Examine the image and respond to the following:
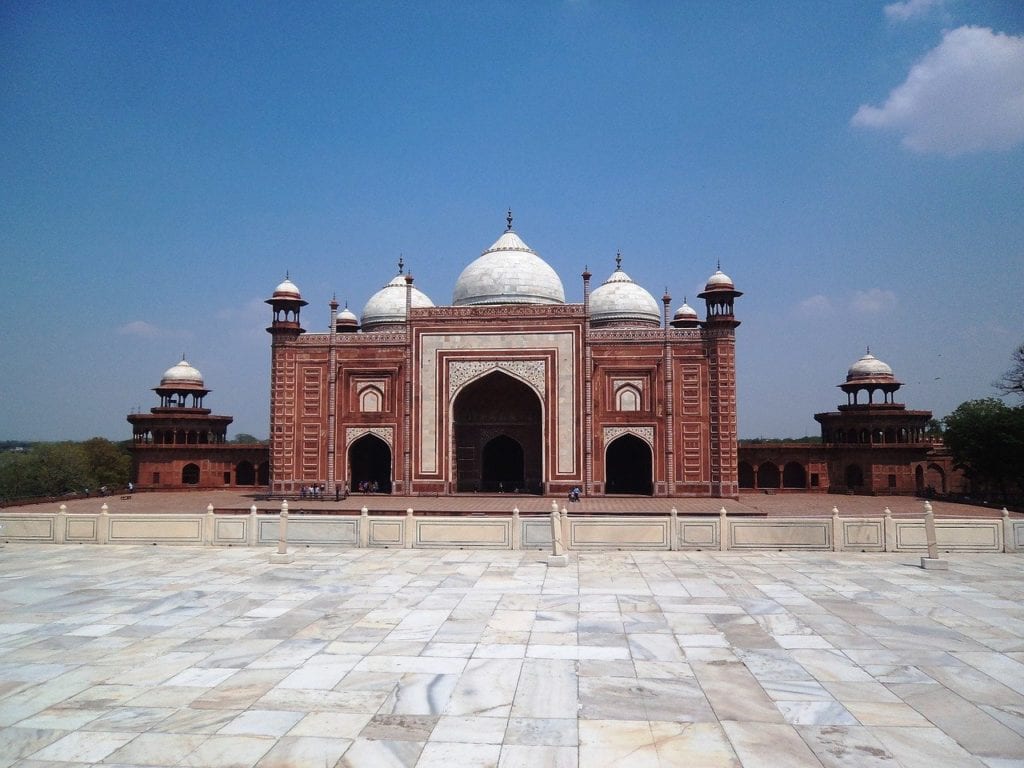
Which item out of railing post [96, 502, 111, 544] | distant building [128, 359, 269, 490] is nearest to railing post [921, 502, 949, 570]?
railing post [96, 502, 111, 544]

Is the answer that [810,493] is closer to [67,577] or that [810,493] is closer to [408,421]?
[408,421]

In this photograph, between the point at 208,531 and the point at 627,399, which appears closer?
the point at 208,531

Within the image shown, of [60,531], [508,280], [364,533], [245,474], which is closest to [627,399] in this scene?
[508,280]

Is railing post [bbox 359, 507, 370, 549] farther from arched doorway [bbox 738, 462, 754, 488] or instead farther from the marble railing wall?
arched doorway [bbox 738, 462, 754, 488]

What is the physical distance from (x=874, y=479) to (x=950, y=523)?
15.7 m

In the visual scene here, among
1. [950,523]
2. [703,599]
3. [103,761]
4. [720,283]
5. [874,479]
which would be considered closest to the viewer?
[103,761]

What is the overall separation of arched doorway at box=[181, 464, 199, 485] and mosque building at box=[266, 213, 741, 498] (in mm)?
6830

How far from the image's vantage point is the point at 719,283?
23.1 m

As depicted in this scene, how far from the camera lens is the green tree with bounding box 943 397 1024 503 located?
2370 cm

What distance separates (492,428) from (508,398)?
3.94 feet

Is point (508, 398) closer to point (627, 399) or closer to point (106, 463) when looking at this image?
point (627, 399)

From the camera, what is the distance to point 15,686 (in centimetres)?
538

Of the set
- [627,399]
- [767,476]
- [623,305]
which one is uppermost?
[623,305]

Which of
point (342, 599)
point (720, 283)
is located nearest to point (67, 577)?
point (342, 599)
